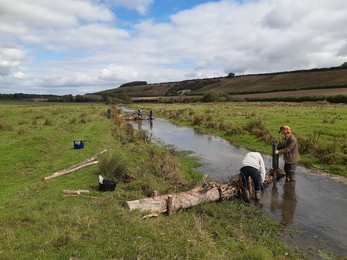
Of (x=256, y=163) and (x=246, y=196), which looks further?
(x=246, y=196)

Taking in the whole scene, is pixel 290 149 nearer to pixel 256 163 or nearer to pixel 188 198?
pixel 256 163

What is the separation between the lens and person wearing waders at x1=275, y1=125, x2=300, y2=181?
10.7m

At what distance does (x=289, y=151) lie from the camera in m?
10.9

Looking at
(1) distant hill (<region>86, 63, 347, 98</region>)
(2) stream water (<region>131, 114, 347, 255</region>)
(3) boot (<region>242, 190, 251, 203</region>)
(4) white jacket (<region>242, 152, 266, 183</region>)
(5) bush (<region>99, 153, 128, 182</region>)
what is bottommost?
(2) stream water (<region>131, 114, 347, 255</region>)

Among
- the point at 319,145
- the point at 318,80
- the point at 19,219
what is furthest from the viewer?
the point at 318,80

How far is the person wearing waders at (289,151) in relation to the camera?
35.2 feet

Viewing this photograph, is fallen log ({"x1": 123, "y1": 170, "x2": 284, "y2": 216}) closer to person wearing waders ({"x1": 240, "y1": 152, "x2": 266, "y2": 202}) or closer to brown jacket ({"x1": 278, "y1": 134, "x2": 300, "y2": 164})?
person wearing waders ({"x1": 240, "y1": 152, "x2": 266, "y2": 202})

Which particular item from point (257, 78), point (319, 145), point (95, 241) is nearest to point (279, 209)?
point (95, 241)

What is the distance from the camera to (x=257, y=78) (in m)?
117

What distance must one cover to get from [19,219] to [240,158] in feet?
39.4

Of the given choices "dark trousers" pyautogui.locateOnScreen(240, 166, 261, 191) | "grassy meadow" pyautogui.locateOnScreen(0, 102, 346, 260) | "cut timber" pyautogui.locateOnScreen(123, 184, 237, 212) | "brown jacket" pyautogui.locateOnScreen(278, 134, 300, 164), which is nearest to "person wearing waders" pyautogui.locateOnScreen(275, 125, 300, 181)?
"brown jacket" pyautogui.locateOnScreen(278, 134, 300, 164)

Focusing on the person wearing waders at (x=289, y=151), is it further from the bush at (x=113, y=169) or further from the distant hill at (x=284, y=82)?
the distant hill at (x=284, y=82)

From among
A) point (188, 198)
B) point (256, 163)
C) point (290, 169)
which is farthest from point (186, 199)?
point (290, 169)

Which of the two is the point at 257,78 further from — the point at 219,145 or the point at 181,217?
the point at 181,217
